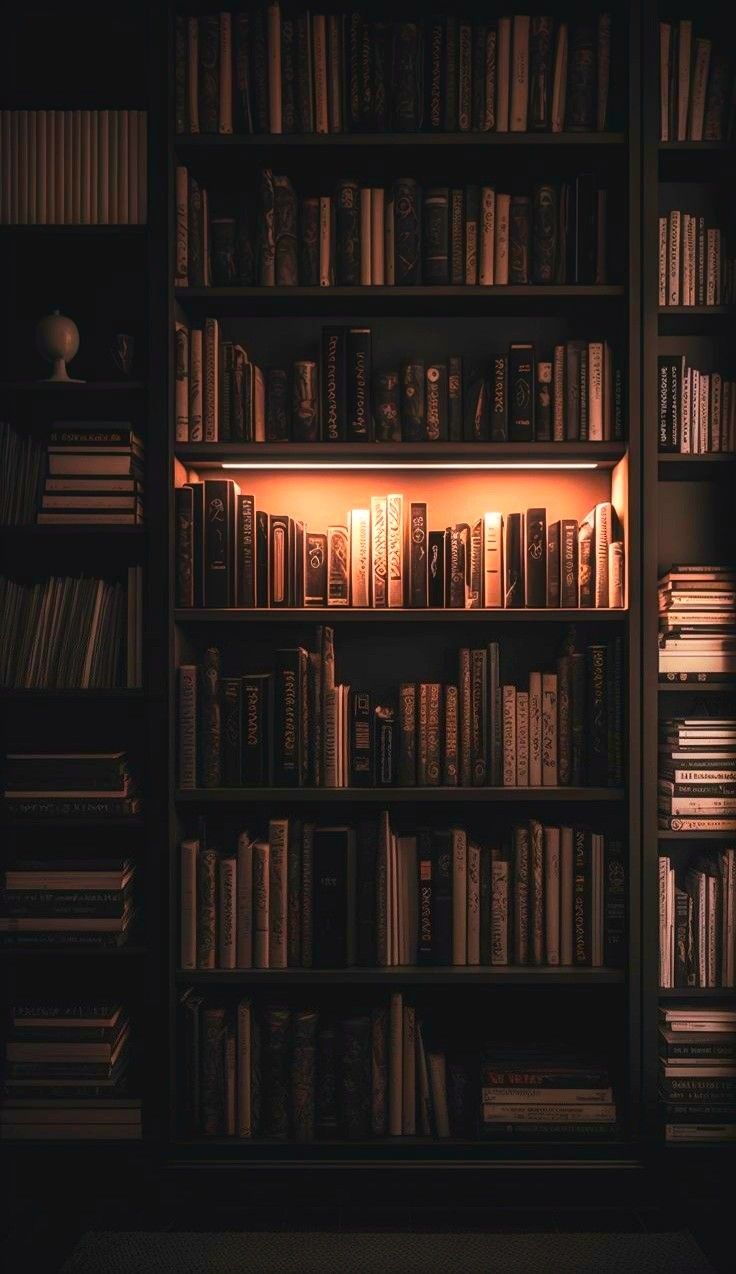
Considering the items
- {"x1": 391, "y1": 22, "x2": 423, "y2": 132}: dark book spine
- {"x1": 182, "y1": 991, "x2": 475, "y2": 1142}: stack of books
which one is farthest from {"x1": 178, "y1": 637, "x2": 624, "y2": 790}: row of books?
{"x1": 391, "y1": 22, "x2": 423, "y2": 132}: dark book spine

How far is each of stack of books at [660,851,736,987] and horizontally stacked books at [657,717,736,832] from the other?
10 centimetres

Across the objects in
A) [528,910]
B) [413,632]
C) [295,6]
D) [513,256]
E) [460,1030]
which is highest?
[295,6]

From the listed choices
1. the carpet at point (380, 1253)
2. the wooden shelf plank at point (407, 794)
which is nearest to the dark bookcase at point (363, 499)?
the wooden shelf plank at point (407, 794)

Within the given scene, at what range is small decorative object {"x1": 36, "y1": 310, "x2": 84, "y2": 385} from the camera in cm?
223

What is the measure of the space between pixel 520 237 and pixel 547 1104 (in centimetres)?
205

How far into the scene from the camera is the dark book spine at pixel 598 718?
2139 millimetres

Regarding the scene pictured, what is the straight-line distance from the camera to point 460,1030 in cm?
239

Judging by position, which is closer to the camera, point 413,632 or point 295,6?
point 295,6

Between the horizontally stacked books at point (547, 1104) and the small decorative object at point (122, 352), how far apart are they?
1.90 m

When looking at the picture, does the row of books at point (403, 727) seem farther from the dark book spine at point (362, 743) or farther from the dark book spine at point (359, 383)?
the dark book spine at point (359, 383)

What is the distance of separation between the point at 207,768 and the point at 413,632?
2.16 feet

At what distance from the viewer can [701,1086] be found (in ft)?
6.97

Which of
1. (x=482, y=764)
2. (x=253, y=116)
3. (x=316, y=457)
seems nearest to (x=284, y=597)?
(x=316, y=457)

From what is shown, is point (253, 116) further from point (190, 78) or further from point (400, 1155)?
point (400, 1155)
